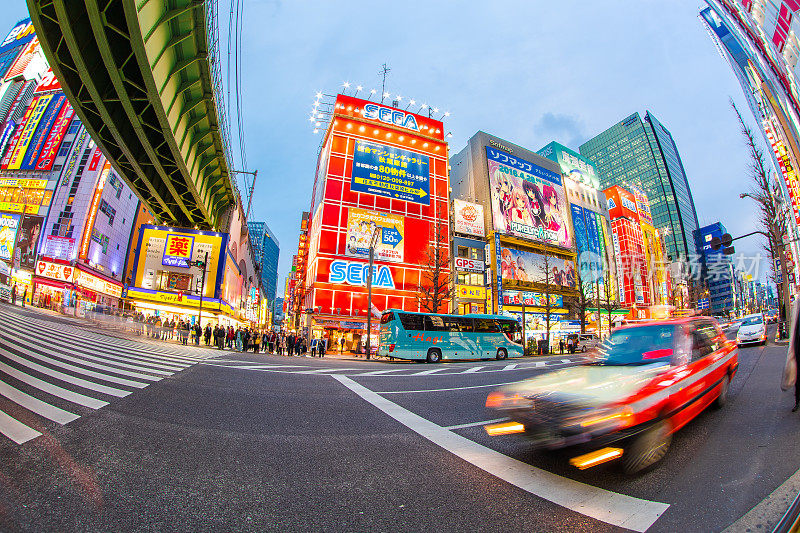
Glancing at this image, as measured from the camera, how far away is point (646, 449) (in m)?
2.92

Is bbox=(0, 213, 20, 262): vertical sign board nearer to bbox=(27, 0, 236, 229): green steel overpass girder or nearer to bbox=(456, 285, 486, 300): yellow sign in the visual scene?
bbox=(27, 0, 236, 229): green steel overpass girder

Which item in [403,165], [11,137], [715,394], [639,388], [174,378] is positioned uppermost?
[11,137]

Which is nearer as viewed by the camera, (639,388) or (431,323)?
(639,388)

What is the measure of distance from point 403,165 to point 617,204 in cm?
5338

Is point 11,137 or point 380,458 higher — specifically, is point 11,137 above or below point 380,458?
above

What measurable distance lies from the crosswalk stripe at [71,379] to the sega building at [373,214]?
26.1 m

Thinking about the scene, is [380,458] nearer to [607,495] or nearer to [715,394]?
[607,495]

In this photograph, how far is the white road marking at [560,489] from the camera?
85.1 inches

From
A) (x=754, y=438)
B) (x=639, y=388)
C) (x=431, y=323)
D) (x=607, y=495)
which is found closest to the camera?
(x=607, y=495)

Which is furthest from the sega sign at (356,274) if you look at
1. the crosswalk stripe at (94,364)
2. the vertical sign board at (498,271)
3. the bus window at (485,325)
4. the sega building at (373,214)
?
the crosswalk stripe at (94,364)

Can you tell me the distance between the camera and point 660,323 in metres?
4.57

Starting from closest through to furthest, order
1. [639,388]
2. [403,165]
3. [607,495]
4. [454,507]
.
Answer: [454,507] < [607,495] < [639,388] < [403,165]

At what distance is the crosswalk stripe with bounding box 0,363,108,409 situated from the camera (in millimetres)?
4652

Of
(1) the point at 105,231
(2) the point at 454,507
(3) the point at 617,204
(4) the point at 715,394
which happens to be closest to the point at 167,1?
(2) the point at 454,507
